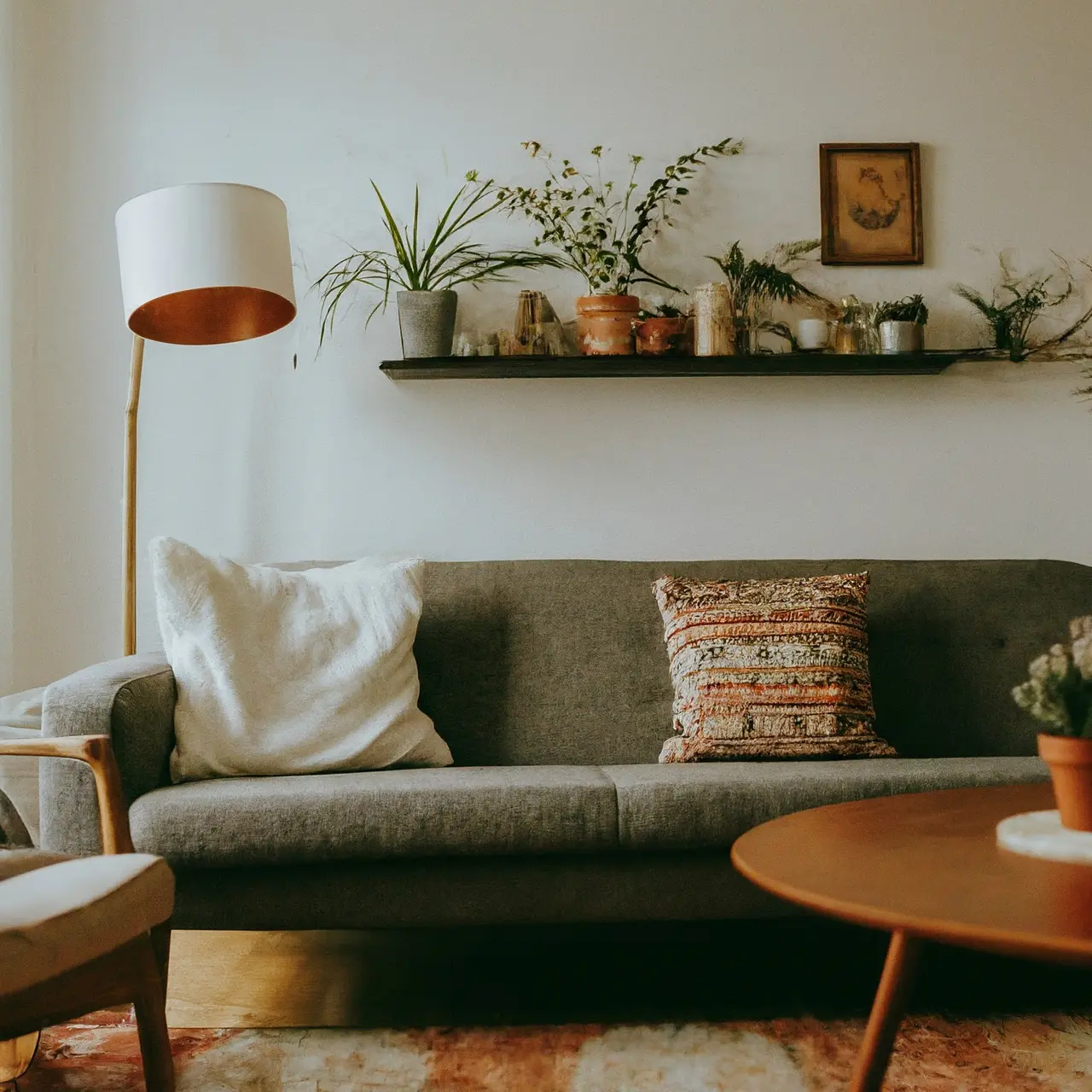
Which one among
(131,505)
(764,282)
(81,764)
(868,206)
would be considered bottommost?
(81,764)

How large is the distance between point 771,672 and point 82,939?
1418 mm

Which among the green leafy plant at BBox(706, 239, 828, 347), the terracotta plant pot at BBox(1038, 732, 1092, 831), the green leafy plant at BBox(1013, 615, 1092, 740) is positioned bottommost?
the terracotta plant pot at BBox(1038, 732, 1092, 831)

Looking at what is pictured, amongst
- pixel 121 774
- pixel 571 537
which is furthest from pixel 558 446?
pixel 121 774

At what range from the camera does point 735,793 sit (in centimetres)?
199

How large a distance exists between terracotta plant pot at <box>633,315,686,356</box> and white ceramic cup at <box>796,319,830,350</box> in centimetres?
31

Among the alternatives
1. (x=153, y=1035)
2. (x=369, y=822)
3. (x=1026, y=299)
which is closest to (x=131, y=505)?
(x=369, y=822)

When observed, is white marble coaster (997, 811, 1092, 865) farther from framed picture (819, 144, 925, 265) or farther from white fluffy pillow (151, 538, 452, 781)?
framed picture (819, 144, 925, 265)

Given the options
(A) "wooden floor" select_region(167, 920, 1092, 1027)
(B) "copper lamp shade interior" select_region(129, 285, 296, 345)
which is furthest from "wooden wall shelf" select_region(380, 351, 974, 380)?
(A) "wooden floor" select_region(167, 920, 1092, 1027)

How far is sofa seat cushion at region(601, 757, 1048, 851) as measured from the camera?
1972mm

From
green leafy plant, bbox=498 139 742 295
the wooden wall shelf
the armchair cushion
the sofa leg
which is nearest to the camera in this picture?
the armchair cushion

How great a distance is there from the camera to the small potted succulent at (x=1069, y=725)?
1.38 metres

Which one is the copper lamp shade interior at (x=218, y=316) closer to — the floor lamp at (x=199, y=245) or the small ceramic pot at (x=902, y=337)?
the floor lamp at (x=199, y=245)

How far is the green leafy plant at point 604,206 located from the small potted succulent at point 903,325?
0.54 metres

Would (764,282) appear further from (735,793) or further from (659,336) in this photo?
(735,793)
